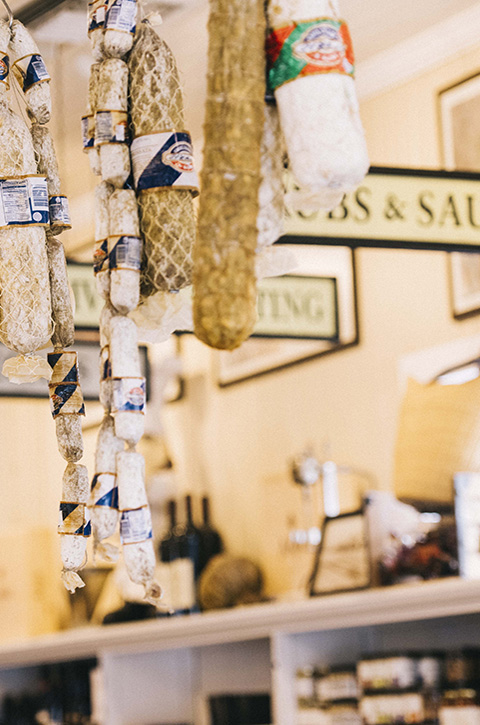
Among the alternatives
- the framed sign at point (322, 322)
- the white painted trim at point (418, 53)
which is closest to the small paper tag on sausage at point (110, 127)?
the framed sign at point (322, 322)

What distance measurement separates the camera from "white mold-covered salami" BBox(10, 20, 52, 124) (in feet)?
4.94

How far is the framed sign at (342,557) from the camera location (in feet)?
11.9

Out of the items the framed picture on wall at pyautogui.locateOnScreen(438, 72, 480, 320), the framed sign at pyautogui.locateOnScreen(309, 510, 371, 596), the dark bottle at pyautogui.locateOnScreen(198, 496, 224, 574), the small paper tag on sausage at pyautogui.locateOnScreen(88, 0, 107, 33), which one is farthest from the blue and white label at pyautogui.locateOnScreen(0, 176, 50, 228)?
the dark bottle at pyautogui.locateOnScreen(198, 496, 224, 574)

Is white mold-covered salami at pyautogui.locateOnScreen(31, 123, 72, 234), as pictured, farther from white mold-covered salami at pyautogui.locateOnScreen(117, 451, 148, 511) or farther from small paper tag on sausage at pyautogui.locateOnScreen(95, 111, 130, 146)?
white mold-covered salami at pyautogui.locateOnScreen(117, 451, 148, 511)

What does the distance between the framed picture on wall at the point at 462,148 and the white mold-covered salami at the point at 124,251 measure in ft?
9.12

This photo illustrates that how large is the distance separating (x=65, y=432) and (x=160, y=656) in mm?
3420

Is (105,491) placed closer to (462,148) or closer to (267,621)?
(267,621)

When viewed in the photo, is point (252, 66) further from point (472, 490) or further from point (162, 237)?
point (472, 490)

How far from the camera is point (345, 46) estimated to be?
49.6 inches

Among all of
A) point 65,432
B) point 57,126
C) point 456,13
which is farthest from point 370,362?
point 65,432

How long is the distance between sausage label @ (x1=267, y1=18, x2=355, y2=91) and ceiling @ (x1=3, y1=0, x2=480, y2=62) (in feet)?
9.52

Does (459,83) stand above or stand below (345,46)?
above

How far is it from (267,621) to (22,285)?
2.44 metres

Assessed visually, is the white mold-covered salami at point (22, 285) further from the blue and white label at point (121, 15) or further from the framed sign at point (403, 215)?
the framed sign at point (403, 215)
